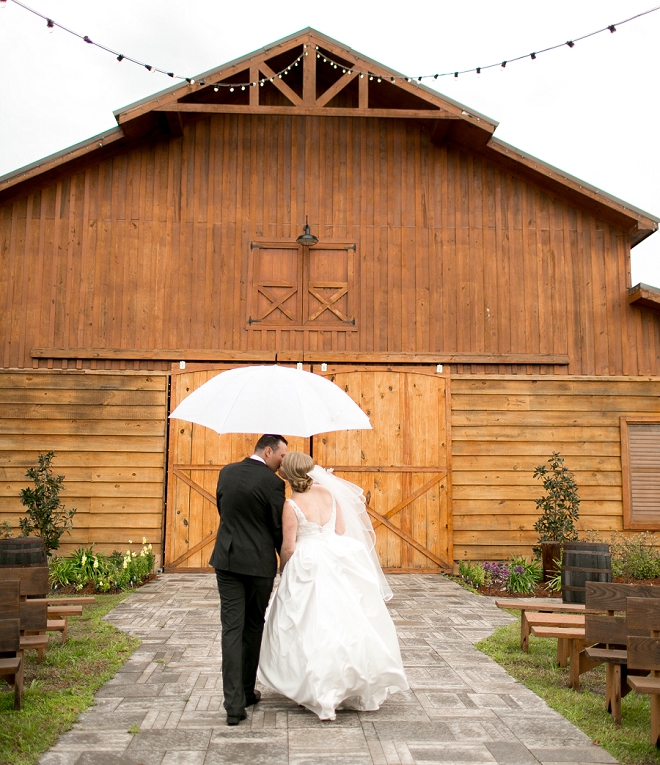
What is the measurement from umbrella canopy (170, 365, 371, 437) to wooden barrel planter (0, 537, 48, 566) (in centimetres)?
307

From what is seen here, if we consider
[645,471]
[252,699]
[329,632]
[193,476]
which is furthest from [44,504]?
[645,471]

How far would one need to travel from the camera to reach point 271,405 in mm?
5285

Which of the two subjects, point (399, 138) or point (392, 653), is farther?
point (399, 138)

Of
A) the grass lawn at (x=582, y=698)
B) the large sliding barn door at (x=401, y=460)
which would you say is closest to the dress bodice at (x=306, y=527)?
the grass lawn at (x=582, y=698)

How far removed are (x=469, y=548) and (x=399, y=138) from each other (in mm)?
5742

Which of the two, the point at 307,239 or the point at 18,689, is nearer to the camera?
the point at 18,689

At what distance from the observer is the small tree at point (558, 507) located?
10562 millimetres

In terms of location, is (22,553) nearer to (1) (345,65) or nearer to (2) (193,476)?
(2) (193,476)

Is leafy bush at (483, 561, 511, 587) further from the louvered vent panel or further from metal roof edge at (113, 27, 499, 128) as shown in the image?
metal roof edge at (113, 27, 499, 128)

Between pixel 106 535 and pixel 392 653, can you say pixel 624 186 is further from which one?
pixel 392 653

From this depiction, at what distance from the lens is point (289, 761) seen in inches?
164

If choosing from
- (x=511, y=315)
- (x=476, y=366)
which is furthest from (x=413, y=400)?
(x=511, y=315)

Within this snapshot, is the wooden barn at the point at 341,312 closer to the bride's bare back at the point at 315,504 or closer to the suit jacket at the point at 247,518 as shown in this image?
the bride's bare back at the point at 315,504

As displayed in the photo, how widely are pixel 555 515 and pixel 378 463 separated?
7.81 ft
